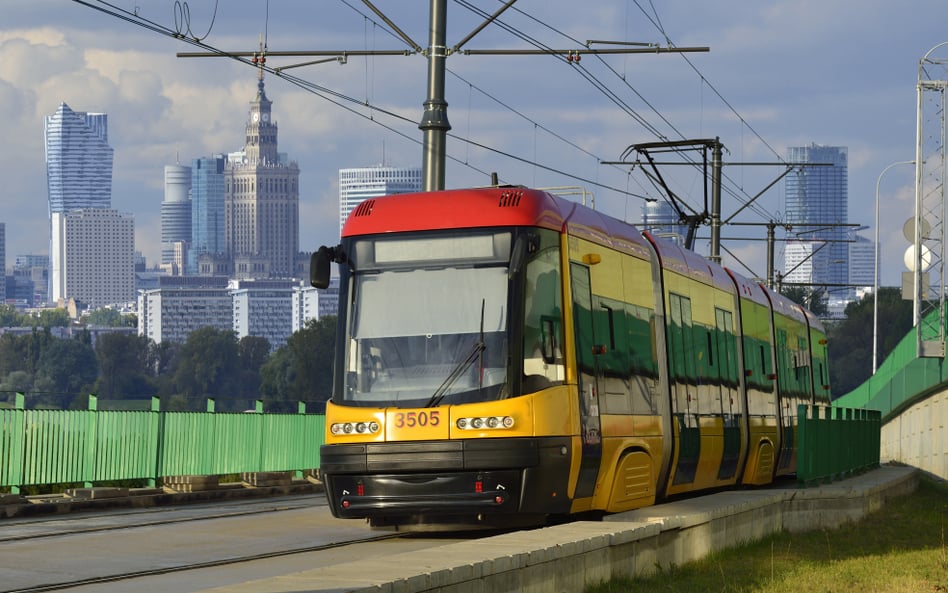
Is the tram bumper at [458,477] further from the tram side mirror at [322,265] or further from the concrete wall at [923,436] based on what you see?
the concrete wall at [923,436]

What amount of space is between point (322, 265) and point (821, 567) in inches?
202

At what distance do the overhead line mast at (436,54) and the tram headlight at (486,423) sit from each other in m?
6.89

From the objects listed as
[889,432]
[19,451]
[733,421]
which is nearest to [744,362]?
[733,421]

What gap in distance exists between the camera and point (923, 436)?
46781 mm

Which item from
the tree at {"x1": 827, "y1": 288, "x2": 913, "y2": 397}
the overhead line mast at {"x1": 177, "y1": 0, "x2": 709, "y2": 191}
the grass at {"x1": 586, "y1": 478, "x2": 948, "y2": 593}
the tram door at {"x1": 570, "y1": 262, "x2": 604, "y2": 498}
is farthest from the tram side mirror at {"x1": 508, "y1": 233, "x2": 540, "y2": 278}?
the tree at {"x1": 827, "y1": 288, "x2": 913, "y2": 397}

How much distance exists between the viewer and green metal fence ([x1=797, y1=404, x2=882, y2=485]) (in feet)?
68.2

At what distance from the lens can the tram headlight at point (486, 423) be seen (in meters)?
14.5

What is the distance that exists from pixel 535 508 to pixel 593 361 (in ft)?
5.96

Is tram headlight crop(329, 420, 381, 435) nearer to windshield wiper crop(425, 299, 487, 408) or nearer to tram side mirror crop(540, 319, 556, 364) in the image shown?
windshield wiper crop(425, 299, 487, 408)

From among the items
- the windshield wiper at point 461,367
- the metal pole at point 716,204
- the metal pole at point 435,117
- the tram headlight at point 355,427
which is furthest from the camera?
the metal pole at point 716,204

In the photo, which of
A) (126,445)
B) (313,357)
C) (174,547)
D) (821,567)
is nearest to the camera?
(821,567)

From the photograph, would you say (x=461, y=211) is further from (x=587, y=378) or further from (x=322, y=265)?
(x=587, y=378)

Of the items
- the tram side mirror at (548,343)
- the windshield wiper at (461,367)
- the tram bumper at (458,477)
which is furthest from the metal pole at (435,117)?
the tram bumper at (458,477)

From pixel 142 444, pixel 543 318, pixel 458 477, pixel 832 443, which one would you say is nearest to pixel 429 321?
pixel 543 318
